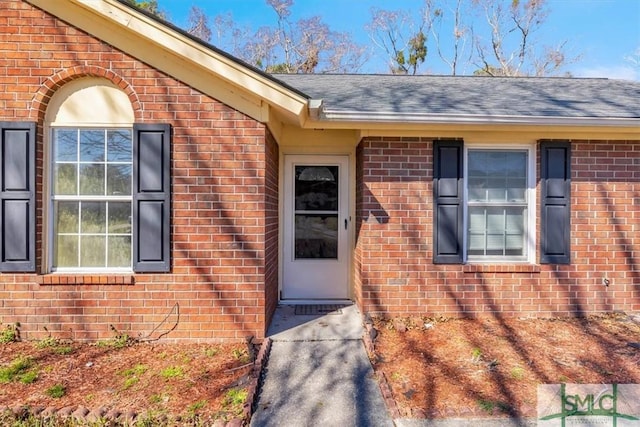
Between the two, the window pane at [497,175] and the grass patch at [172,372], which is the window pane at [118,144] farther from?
the window pane at [497,175]

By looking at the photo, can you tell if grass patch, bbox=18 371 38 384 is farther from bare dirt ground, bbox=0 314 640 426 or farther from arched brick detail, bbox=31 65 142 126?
arched brick detail, bbox=31 65 142 126

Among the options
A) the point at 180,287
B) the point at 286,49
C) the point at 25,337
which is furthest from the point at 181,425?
the point at 286,49

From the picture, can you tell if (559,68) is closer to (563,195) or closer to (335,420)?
(563,195)

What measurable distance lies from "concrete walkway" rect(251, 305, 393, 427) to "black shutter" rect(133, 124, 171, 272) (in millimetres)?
1746

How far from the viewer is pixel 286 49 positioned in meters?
21.3

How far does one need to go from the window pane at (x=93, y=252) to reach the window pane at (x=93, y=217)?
11 centimetres

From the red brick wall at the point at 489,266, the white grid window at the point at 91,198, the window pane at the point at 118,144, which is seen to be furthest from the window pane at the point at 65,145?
the red brick wall at the point at 489,266

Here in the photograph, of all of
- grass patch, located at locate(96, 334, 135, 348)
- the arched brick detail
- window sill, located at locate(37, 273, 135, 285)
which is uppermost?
the arched brick detail

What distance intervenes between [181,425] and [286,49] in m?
21.3

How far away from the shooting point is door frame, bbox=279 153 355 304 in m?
5.93

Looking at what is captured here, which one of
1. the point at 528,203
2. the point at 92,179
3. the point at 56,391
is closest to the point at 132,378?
the point at 56,391

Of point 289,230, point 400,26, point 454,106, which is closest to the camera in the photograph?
point 454,106

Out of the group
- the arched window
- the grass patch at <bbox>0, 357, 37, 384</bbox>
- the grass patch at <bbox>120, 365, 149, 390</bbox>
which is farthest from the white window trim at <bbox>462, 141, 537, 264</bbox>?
the grass patch at <bbox>0, 357, 37, 384</bbox>

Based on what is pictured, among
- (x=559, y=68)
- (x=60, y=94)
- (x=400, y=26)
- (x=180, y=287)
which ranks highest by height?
(x=400, y=26)
